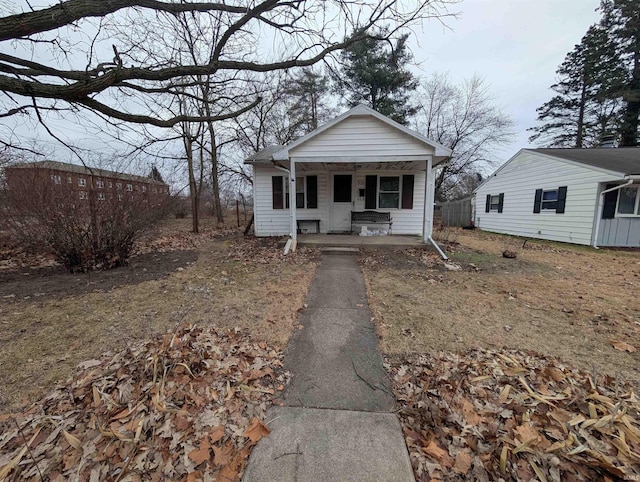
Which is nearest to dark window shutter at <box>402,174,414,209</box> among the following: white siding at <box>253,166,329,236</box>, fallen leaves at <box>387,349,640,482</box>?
white siding at <box>253,166,329,236</box>

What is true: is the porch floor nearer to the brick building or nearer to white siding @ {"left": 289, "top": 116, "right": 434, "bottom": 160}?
white siding @ {"left": 289, "top": 116, "right": 434, "bottom": 160}

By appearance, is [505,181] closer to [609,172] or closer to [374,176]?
[609,172]

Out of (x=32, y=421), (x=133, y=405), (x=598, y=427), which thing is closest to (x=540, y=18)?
(x=598, y=427)

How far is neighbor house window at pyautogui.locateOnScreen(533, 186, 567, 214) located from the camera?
1084cm

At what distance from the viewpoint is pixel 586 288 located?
16.6 ft

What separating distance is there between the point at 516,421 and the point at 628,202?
12387 mm

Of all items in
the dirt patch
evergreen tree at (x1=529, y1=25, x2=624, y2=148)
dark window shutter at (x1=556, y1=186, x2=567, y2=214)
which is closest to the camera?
the dirt patch

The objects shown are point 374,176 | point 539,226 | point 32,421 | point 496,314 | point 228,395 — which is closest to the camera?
point 32,421

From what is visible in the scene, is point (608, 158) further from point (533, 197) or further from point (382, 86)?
point (382, 86)

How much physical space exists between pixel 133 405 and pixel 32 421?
673mm

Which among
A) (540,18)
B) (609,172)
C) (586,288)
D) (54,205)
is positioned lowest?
(586,288)

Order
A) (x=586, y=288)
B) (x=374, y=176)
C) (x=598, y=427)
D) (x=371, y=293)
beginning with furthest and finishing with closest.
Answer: (x=374, y=176) → (x=586, y=288) → (x=371, y=293) → (x=598, y=427)

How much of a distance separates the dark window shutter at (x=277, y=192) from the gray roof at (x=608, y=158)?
38.1 feet

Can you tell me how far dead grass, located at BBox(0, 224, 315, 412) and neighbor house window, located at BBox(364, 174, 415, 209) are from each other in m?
5.39
